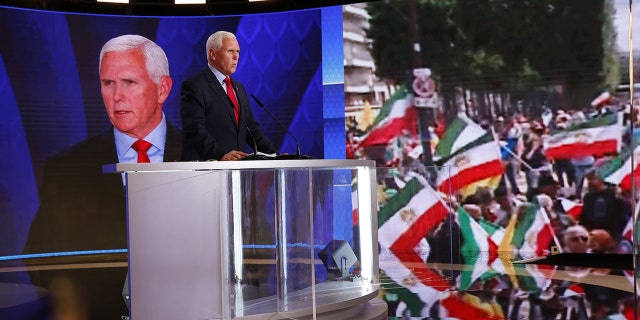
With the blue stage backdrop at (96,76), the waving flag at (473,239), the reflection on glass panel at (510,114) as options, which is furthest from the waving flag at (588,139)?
the blue stage backdrop at (96,76)

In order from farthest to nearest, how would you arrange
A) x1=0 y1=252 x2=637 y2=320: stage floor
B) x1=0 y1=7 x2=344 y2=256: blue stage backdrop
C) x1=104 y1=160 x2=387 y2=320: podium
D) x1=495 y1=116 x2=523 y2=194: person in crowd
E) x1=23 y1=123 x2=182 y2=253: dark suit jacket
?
1. x1=23 y1=123 x2=182 y2=253: dark suit jacket
2. x1=0 y1=7 x2=344 y2=256: blue stage backdrop
3. x1=495 y1=116 x2=523 y2=194: person in crowd
4. x1=0 y1=252 x2=637 y2=320: stage floor
5. x1=104 y1=160 x2=387 y2=320: podium

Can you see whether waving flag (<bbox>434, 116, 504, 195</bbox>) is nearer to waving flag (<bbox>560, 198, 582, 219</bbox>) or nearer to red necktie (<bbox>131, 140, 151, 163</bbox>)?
waving flag (<bbox>560, 198, 582, 219</bbox>)

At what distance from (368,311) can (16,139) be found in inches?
212

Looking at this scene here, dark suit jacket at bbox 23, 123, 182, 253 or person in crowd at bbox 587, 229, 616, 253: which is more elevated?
dark suit jacket at bbox 23, 123, 182, 253

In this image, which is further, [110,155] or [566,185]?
[110,155]

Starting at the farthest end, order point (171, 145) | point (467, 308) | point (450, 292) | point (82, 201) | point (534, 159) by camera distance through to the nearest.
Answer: point (171, 145)
point (82, 201)
point (534, 159)
point (450, 292)
point (467, 308)

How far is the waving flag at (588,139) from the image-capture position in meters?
7.50

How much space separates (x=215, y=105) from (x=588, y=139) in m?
4.63

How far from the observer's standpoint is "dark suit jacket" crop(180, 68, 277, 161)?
420 cm

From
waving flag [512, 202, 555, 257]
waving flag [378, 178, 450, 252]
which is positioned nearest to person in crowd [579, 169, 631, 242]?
waving flag [512, 202, 555, 257]

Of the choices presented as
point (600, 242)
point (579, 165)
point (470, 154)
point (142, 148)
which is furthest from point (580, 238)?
point (142, 148)

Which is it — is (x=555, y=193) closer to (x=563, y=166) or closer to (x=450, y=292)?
(x=563, y=166)

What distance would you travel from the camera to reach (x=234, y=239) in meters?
3.51

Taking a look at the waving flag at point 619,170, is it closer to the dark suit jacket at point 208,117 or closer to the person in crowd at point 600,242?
the person in crowd at point 600,242
